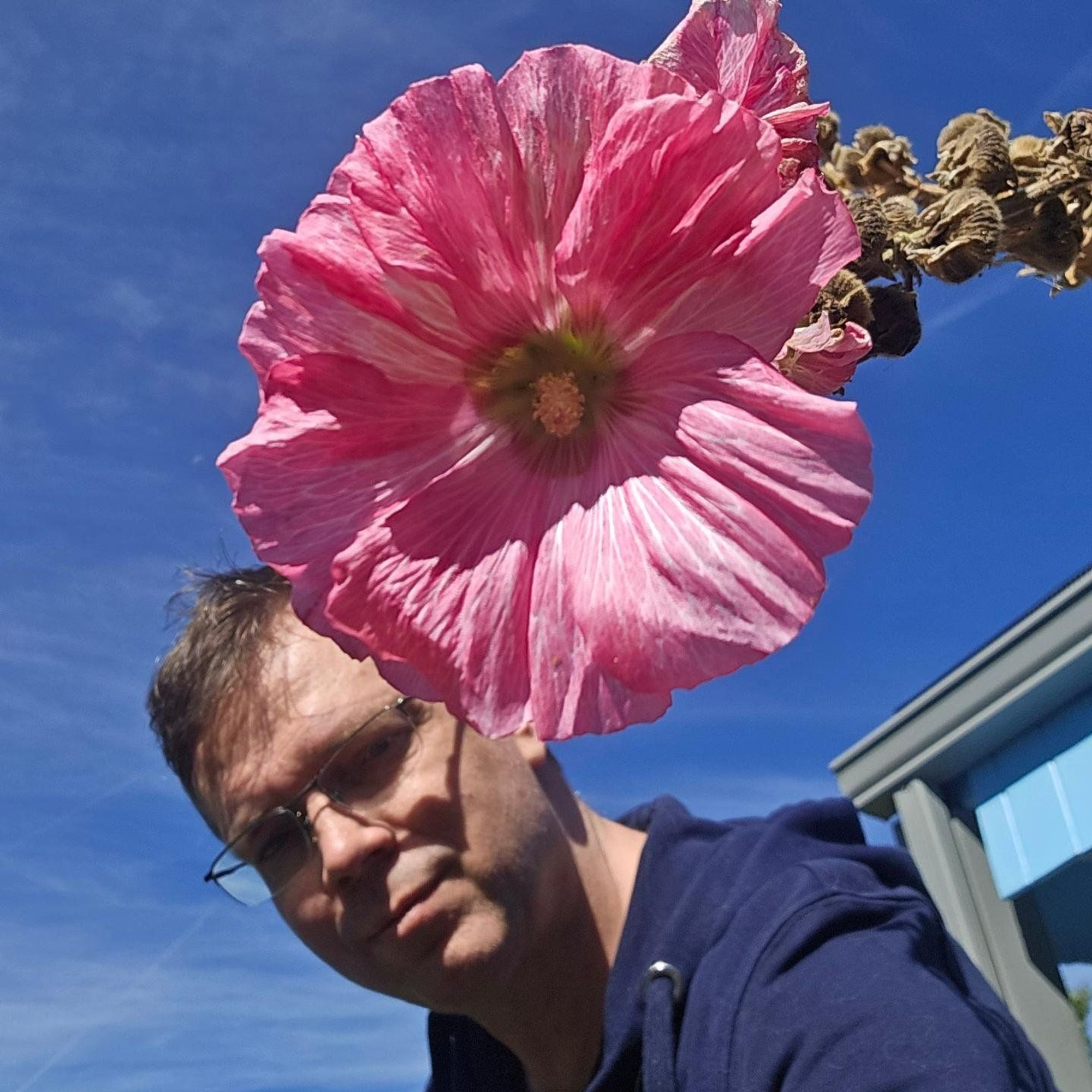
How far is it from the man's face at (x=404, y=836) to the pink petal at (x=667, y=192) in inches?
41.9

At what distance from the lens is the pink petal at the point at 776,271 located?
0.41 metres

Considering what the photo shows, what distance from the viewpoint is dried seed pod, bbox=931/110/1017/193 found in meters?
0.56

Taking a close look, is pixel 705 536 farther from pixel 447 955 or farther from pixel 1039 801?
pixel 1039 801

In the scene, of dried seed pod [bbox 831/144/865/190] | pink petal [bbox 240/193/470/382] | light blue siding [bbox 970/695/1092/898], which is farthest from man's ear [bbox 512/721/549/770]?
light blue siding [bbox 970/695/1092/898]

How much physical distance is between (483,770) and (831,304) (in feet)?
3.57

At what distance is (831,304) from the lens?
47 centimetres

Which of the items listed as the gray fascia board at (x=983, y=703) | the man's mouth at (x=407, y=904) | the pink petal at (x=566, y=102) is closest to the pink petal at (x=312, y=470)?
the pink petal at (x=566, y=102)

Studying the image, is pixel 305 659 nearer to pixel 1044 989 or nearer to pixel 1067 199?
pixel 1067 199

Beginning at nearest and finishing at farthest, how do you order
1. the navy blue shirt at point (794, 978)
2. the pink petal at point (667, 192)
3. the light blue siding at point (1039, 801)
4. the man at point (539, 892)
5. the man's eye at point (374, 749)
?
the pink petal at point (667, 192) < the navy blue shirt at point (794, 978) < the man at point (539, 892) < the man's eye at point (374, 749) < the light blue siding at point (1039, 801)

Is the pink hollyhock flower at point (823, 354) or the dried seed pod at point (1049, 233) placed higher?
the dried seed pod at point (1049, 233)

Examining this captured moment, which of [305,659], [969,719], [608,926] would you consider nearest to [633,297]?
[305,659]

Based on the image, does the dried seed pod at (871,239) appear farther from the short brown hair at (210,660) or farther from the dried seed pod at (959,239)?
the short brown hair at (210,660)

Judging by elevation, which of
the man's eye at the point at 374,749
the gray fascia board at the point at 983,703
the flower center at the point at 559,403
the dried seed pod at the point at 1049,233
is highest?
the gray fascia board at the point at 983,703

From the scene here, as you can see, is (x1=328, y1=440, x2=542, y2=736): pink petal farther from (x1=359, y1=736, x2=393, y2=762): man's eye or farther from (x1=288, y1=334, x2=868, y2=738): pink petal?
(x1=359, y1=736, x2=393, y2=762): man's eye
